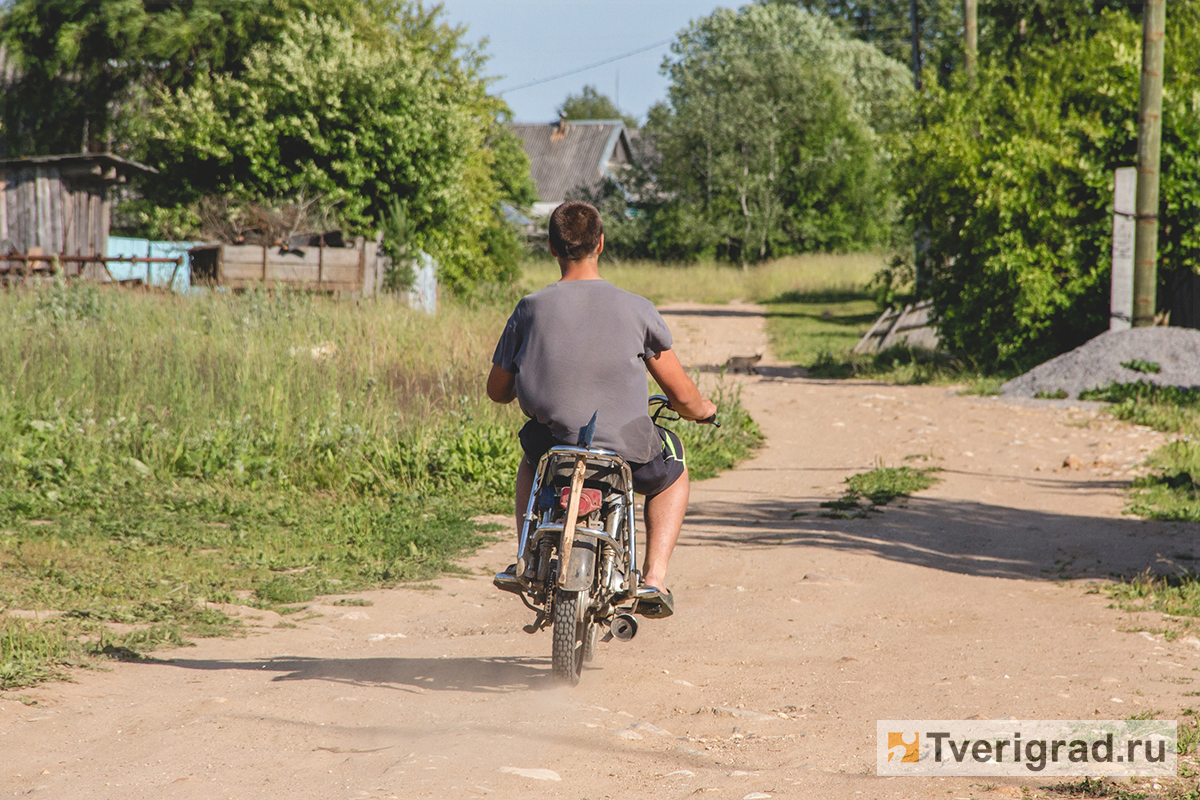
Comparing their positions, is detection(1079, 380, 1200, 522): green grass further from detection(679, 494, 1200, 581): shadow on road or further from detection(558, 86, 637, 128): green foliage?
detection(558, 86, 637, 128): green foliage

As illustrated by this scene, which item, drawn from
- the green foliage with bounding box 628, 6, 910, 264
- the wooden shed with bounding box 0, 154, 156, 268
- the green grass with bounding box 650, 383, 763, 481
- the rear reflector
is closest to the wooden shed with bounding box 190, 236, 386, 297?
the wooden shed with bounding box 0, 154, 156, 268

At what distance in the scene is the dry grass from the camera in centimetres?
3444

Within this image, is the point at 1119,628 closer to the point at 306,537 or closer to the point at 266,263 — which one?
the point at 306,537

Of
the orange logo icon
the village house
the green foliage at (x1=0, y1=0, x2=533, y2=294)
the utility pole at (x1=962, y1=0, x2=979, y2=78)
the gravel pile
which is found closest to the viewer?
the orange logo icon

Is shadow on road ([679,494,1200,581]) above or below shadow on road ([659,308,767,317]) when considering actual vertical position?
below

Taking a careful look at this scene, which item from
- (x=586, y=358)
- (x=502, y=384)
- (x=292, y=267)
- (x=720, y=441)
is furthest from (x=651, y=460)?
(x=292, y=267)

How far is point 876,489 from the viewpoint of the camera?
8914 millimetres

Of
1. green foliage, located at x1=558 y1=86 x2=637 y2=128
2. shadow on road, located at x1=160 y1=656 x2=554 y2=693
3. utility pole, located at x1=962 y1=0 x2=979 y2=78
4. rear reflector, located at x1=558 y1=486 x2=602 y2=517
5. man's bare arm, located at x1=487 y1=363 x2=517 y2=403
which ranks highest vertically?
green foliage, located at x1=558 y1=86 x2=637 y2=128

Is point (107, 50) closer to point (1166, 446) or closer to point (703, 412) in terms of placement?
point (1166, 446)

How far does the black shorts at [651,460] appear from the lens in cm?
432

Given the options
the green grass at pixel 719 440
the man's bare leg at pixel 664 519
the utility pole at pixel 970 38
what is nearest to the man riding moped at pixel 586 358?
the man's bare leg at pixel 664 519

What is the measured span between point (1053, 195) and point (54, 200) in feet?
54.2

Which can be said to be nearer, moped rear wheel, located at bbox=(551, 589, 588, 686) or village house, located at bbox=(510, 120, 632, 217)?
moped rear wheel, located at bbox=(551, 589, 588, 686)

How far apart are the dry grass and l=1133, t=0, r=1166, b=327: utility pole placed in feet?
62.3
